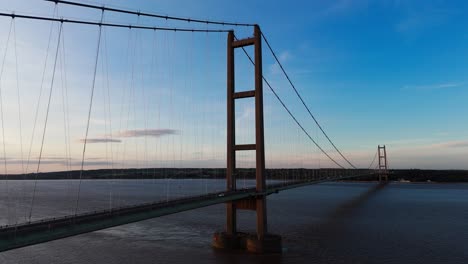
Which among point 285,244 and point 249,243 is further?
point 285,244

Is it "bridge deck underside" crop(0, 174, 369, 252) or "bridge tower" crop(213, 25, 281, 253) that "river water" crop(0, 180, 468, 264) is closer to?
"bridge tower" crop(213, 25, 281, 253)

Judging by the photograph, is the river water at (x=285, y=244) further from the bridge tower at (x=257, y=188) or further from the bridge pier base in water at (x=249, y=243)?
the bridge tower at (x=257, y=188)

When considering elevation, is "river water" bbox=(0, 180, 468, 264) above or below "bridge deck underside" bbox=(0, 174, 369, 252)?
below

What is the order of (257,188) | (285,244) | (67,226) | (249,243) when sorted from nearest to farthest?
1. (67,226)
2. (249,243)
3. (257,188)
4. (285,244)

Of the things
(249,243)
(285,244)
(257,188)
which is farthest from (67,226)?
(285,244)

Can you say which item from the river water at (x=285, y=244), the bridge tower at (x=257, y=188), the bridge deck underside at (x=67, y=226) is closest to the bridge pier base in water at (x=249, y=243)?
Result: the bridge tower at (x=257, y=188)

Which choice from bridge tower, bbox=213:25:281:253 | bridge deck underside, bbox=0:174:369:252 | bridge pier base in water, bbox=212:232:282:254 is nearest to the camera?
bridge deck underside, bbox=0:174:369:252

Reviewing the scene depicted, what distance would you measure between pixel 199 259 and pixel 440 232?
21225mm


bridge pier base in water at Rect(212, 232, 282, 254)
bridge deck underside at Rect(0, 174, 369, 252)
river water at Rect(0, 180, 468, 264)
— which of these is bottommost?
river water at Rect(0, 180, 468, 264)

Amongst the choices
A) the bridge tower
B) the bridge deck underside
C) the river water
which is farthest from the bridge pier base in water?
the bridge deck underside

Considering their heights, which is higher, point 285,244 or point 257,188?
point 257,188

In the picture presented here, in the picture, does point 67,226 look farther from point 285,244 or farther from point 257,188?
point 285,244

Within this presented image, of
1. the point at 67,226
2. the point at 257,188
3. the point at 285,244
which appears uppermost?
the point at 257,188

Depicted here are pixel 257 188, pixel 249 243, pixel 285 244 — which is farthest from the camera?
pixel 285 244
